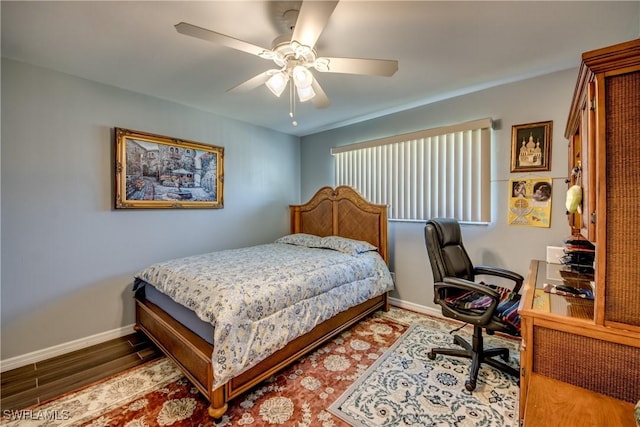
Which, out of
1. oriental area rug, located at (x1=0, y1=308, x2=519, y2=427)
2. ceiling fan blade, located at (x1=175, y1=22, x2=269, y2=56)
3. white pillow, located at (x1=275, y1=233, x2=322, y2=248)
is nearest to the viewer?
ceiling fan blade, located at (x1=175, y1=22, x2=269, y2=56)

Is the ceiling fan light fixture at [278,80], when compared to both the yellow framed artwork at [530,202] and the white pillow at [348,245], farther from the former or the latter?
the yellow framed artwork at [530,202]

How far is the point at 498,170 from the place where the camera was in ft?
8.98

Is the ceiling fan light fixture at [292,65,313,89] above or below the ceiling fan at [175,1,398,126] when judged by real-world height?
below

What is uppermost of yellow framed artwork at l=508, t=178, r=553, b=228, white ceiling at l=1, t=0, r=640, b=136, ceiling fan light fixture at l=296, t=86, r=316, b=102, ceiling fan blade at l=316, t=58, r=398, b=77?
white ceiling at l=1, t=0, r=640, b=136

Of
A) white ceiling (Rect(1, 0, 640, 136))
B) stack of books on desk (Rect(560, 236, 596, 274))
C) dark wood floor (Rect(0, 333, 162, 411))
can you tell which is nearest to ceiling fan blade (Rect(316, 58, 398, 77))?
white ceiling (Rect(1, 0, 640, 136))

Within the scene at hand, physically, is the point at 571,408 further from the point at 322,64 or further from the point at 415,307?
the point at 415,307

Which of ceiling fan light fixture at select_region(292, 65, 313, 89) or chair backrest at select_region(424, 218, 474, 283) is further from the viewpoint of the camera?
chair backrest at select_region(424, 218, 474, 283)

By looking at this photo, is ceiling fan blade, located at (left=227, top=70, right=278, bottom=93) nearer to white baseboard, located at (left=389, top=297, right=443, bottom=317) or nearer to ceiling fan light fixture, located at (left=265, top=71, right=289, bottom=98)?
ceiling fan light fixture, located at (left=265, top=71, right=289, bottom=98)

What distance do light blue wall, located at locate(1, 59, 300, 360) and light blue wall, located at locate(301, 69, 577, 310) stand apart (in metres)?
2.54

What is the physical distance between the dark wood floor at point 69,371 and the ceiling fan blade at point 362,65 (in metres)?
2.72

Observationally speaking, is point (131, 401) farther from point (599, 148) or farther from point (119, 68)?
point (599, 148)

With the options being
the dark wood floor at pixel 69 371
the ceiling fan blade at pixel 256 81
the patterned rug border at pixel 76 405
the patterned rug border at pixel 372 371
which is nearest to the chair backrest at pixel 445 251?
the patterned rug border at pixel 372 371

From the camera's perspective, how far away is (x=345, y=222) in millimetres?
3684

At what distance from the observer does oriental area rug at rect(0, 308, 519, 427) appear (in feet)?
5.40
